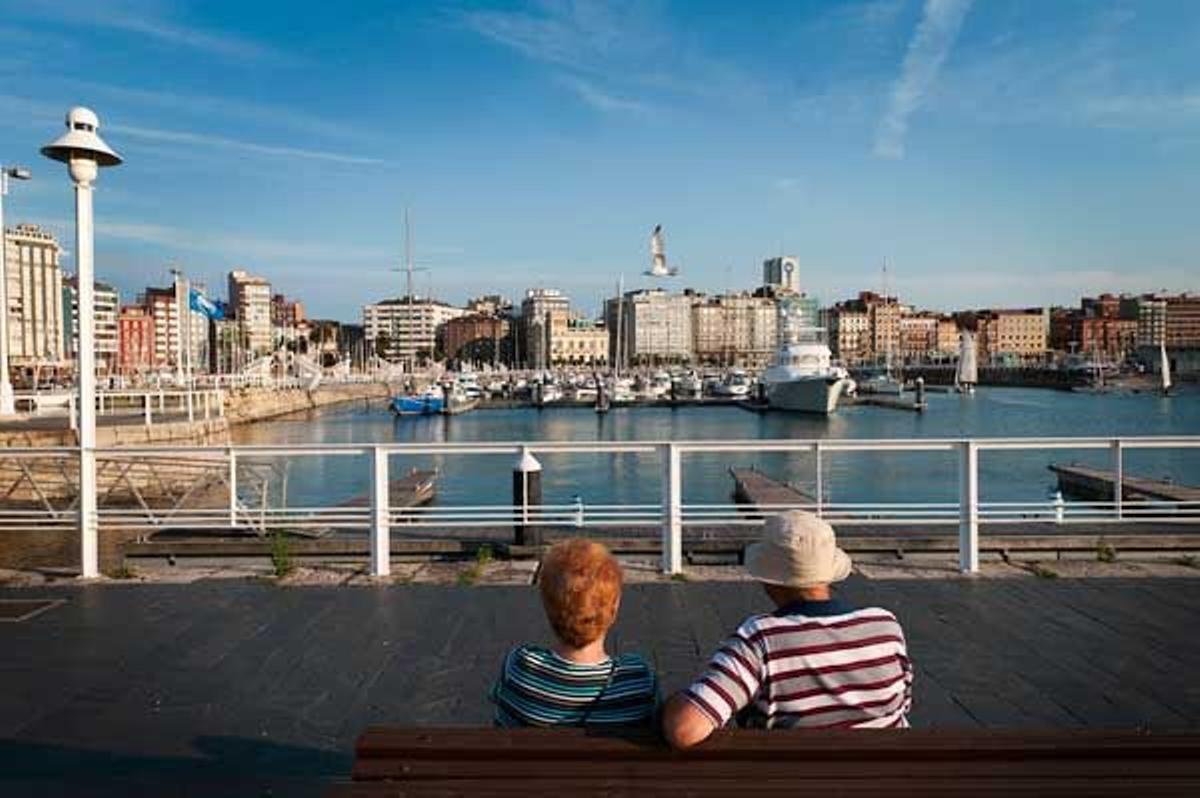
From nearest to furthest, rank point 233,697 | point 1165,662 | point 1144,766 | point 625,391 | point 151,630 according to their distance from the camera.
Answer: point 1144,766 < point 233,697 < point 1165,662 < point 151,630 < point 625,391

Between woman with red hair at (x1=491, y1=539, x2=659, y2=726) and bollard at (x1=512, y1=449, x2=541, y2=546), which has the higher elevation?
woman with red hair at (x1=491, y1=539, x2=659, y2=726)

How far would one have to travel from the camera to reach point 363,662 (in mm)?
5836

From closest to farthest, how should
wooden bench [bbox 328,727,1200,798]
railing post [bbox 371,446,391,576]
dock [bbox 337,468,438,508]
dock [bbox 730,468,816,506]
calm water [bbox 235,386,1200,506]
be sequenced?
wooden bench [bbox 328,727,1200,798] < railing post [bbox 371,446,391,576] < dock [bbox 730,468,816,506] < dock [bbox 337,468,438,508] < calm water [bbox 235,386,1200,506]

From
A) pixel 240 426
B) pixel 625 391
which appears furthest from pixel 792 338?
pixel 240 426

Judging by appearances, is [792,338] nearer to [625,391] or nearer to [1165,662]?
[625,391]

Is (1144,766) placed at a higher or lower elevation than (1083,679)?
higher

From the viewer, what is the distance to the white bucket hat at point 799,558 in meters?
2.74

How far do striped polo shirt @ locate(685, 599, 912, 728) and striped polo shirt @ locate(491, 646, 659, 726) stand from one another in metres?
0.21

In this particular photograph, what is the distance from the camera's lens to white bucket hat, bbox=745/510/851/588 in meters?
2.74

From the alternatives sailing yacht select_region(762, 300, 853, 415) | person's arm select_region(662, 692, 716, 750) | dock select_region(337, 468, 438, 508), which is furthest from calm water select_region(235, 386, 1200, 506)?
person's arm select_region(662, 692, 716, 750)

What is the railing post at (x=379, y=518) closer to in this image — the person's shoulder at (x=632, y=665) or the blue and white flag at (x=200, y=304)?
the person's shoulder at (x=632, y=665)

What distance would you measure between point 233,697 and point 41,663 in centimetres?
158

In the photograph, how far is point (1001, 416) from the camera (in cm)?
8269

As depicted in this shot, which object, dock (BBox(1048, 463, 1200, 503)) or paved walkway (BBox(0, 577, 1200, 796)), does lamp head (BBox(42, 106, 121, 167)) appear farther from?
dock (BBox(1048, 463, 1200, 503))
